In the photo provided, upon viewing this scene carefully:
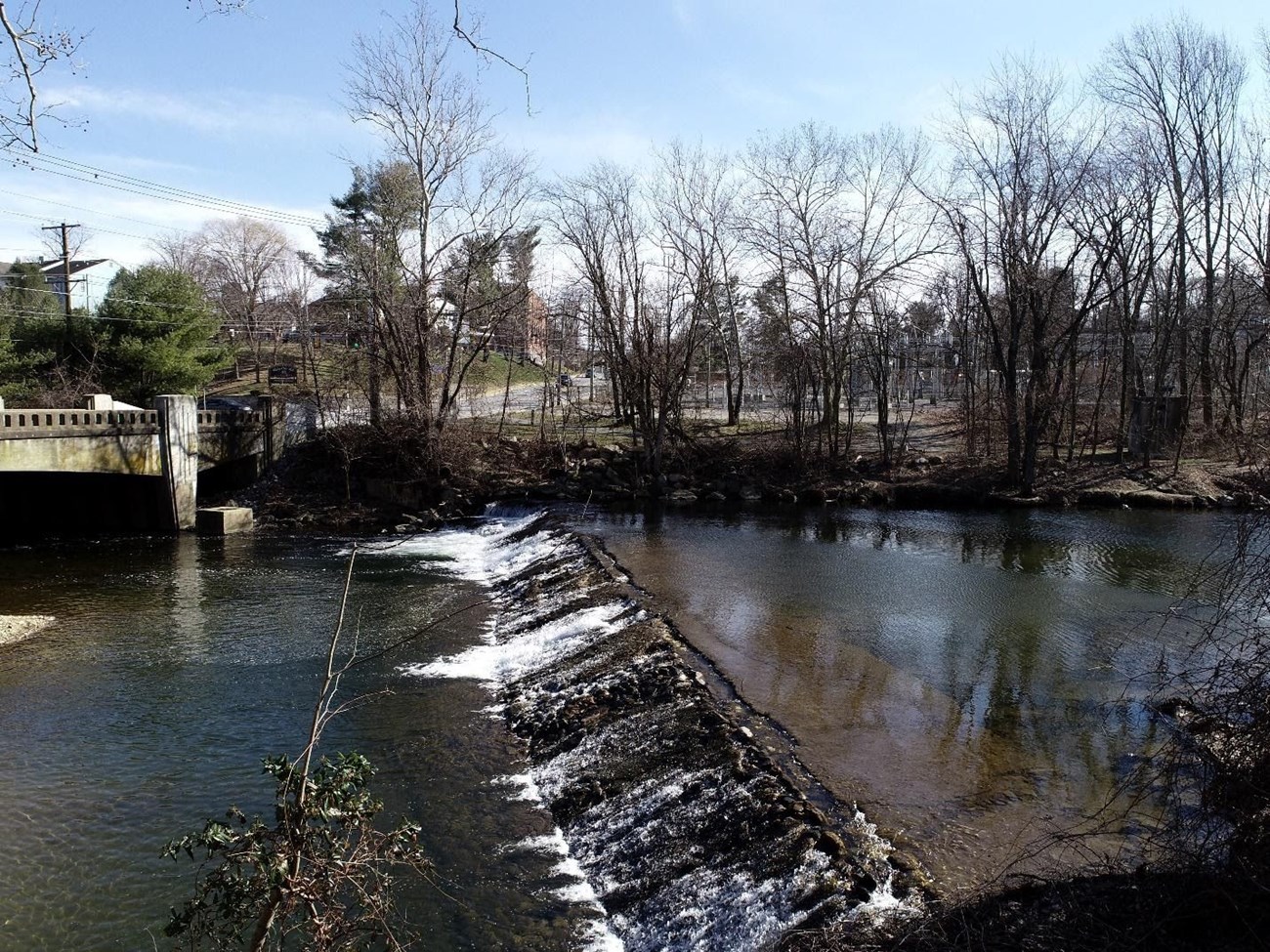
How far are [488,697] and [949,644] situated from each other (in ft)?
21.0

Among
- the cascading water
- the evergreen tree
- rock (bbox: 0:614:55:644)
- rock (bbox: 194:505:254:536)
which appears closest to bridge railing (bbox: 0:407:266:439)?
rock (bbox: 194:505:254:536)

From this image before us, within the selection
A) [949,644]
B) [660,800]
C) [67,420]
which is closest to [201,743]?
[660,800]

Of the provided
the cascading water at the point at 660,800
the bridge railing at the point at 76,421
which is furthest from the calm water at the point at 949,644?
the bridge railing at the point at 76,421

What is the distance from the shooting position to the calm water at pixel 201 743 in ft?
23.6

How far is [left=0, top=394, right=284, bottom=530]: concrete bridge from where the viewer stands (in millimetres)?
21625

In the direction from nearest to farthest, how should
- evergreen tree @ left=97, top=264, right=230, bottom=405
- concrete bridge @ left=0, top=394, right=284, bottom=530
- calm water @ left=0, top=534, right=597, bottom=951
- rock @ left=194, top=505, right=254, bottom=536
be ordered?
calm water @ left=0, top=534, right=597, bottom=951 → concrete bridge @ left=0, top=394, right=284, bottom=530 → rock @ left=194, top=505, right=254, bottom=536 → evergreen tree @ left=97, top=264, right=230, bottom=405

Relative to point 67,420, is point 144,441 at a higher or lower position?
lower

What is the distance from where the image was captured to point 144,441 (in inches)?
954

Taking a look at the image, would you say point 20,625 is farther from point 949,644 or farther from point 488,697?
point 949,644

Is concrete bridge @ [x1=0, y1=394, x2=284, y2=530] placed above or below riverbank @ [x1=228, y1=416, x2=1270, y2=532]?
above

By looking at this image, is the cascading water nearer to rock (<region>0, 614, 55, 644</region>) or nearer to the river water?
the river water

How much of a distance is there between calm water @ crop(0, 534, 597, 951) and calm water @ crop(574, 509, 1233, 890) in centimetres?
313

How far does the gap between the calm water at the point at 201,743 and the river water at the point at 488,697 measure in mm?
35

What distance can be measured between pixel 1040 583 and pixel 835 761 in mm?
9687
